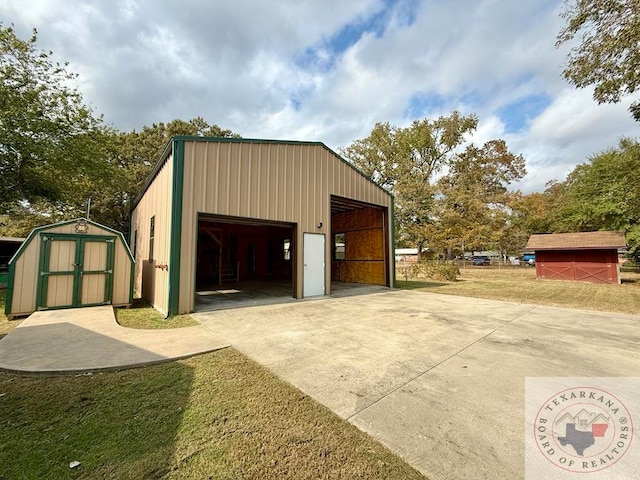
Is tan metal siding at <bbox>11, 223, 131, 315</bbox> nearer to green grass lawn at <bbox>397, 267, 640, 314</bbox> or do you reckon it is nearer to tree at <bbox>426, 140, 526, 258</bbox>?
green grass lawn at <bbox>397, 267, 640, 314</bbox>

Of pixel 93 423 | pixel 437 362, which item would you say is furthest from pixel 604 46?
pixel 93 423

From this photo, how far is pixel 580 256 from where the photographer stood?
15516mm

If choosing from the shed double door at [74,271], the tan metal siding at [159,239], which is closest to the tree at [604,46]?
the tan metal siding at [159,239]

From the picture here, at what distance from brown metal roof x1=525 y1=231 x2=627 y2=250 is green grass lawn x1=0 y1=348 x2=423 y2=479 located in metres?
19.8

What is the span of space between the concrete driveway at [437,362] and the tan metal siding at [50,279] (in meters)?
2.72

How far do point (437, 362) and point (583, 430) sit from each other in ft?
4.68

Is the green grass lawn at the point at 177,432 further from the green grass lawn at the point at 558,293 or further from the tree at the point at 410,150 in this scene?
the tree at the point at 410,150

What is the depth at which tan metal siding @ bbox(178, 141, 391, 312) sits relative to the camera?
20.4 feet

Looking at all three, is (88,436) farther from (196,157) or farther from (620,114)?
(620,114)

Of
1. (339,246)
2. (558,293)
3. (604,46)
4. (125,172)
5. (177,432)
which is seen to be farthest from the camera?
(125,172)

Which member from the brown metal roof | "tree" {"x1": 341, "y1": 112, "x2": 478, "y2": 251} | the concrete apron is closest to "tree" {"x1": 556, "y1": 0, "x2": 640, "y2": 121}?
the brown metal roof

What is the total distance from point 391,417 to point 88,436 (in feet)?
7.53

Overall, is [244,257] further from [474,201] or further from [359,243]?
[474,201]

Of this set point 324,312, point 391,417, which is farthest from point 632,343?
point 324,312
